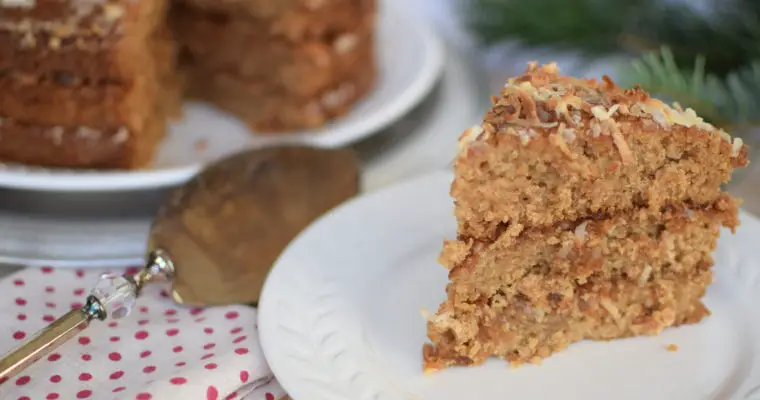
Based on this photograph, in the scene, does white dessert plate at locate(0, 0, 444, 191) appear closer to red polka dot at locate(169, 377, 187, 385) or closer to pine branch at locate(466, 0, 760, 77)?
pine branch at locate(466, 0, 760, 77)

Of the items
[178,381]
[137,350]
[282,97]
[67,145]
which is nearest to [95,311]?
[137,350]

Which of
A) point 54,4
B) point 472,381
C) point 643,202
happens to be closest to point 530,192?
point 643,202

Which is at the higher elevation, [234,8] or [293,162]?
[234,8]

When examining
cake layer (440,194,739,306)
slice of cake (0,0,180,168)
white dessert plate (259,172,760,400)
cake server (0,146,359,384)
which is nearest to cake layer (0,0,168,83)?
slice of cake (0,0,180,168)

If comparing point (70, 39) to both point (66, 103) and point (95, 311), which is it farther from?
point (95, 311)

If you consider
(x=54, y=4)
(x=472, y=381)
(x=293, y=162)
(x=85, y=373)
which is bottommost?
(x=85, y=373)

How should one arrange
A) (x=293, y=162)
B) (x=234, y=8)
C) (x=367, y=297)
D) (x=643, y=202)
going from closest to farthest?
(x=643, y=202) < (x=367, y=297) < (x=293, y=162) < (x=234, y=8)

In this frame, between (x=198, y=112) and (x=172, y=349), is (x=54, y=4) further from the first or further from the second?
(x=172, y=349)

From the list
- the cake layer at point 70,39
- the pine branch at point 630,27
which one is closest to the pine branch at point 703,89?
the pine branch at point 630,27
